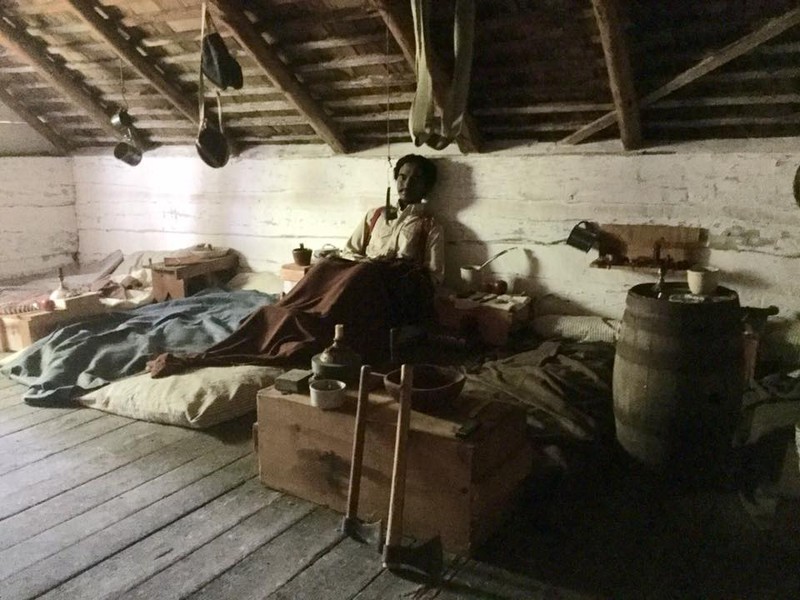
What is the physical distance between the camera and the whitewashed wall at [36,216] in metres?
6.04

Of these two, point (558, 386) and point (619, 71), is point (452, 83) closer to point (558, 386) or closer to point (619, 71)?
point (619, 71)

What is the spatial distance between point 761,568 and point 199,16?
3945mm

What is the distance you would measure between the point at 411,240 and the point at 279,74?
1.34m

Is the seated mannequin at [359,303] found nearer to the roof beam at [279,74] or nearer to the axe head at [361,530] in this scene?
the roof beam at [279,74]

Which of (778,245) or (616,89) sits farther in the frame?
(778,245)

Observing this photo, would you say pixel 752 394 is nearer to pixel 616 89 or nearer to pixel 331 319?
A: pixel 616 89

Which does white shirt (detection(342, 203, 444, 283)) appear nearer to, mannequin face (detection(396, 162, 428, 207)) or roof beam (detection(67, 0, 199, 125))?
mannequin face (detection(396, 162, 428, 207))

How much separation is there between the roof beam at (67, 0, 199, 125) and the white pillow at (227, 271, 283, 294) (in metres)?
1.28

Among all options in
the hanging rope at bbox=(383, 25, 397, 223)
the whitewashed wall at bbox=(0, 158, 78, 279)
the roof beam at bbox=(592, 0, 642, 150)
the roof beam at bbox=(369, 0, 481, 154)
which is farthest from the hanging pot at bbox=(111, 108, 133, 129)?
the roof beam at bbox=(592, 0, 642, 150)

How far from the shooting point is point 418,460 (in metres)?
2.11

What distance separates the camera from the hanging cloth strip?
116 inches

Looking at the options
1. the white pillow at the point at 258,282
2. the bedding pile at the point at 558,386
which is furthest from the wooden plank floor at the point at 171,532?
the white pillow at the point at 258,282

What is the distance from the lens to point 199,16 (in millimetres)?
4000

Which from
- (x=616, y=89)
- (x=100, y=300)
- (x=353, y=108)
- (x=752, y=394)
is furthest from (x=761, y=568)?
(x=100, y=300)
